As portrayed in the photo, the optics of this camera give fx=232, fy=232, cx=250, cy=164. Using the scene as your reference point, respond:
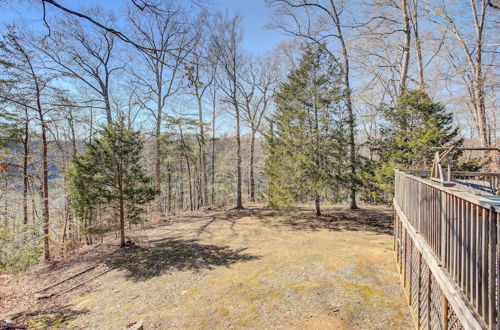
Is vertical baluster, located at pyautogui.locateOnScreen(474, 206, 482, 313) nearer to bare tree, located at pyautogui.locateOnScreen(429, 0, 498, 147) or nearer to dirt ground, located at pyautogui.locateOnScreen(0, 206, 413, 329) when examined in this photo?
dirt ground, located at pyautogui.locateOnScreen(0, 206, 413, 329)

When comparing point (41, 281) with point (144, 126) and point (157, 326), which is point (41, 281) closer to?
point (157, 326)

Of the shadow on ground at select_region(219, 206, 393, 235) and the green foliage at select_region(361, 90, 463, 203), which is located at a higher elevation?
the green foliage at select_region(361, 90, 463, 203)

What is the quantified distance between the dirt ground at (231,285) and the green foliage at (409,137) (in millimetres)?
2291

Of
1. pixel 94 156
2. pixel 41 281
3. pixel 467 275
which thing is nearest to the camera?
pixel 467 275

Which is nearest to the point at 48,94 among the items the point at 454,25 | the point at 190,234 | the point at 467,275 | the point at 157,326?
the point at 190,234

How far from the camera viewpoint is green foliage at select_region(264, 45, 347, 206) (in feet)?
34.0

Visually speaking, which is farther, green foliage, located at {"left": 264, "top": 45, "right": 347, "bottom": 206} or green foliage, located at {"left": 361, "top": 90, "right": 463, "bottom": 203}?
green foliage, located at {"left": 264, "top": 45, "right": 347, "bottom": 206}

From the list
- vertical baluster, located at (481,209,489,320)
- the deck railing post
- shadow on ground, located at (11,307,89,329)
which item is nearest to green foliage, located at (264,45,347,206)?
the deck railing post

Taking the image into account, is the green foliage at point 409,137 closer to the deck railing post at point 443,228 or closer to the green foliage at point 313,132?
the green foliage at point 313,132

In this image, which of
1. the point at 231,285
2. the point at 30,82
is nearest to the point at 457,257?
the point at 231,285

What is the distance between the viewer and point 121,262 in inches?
292

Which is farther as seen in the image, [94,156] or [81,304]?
[94,156]

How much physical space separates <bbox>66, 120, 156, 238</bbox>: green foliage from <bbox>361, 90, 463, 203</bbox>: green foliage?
9446mm

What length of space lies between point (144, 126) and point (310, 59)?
11638 millimetres
